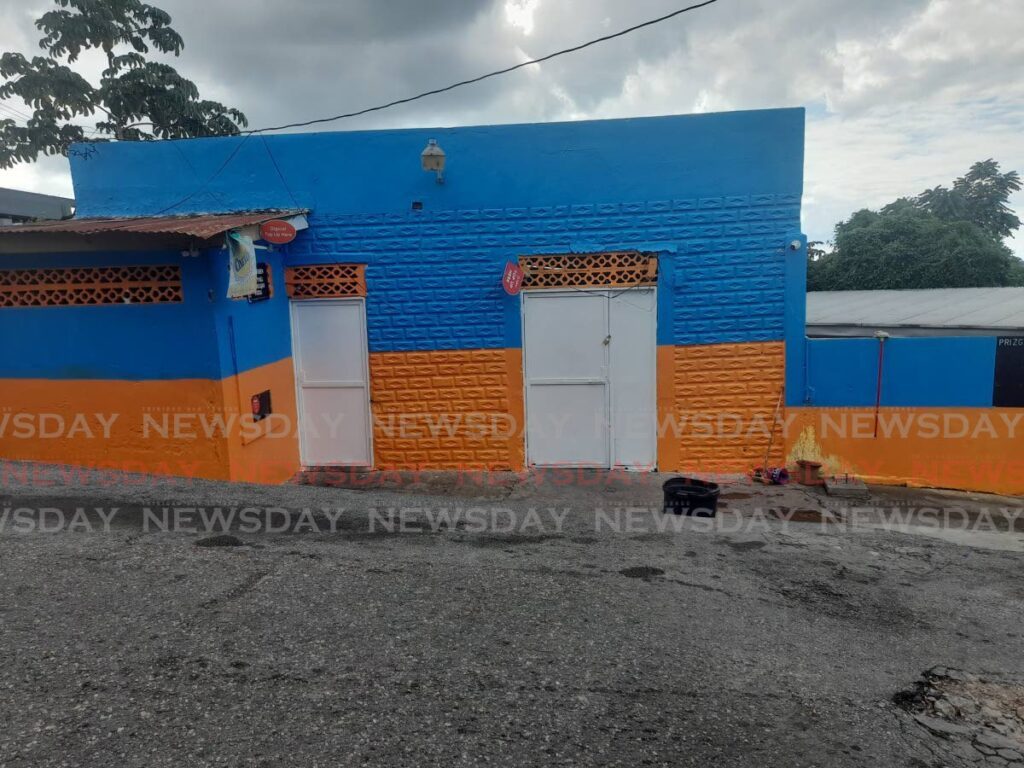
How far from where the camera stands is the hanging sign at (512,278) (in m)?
7.92

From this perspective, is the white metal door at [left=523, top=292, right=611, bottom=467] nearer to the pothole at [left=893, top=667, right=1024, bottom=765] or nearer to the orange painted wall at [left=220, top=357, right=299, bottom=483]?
the orange painted wall at [left=220, top=357, right=299, bottom=483]

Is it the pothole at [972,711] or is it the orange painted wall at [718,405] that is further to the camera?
the orange painted wall at [718,405]

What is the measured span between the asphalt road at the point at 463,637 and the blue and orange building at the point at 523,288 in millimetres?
2368

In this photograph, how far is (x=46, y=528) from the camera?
5078 mm

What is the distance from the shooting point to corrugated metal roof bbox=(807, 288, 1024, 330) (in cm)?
875

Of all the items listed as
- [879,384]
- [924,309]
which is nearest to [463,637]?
[879,384]

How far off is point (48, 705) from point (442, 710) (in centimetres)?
163

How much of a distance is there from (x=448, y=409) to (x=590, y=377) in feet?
5.72

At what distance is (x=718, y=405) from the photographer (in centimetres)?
820

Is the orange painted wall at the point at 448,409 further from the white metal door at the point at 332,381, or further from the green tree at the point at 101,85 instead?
the green tree at the point at 101,85

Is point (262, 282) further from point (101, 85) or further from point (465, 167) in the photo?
point (101, 85)

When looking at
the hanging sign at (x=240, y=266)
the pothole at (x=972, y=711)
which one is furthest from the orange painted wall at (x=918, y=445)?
the hanging sign at (x=240, y=266)

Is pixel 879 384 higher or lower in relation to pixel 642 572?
higher

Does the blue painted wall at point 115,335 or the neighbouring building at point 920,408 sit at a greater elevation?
the blue painted wall at point 115,335
